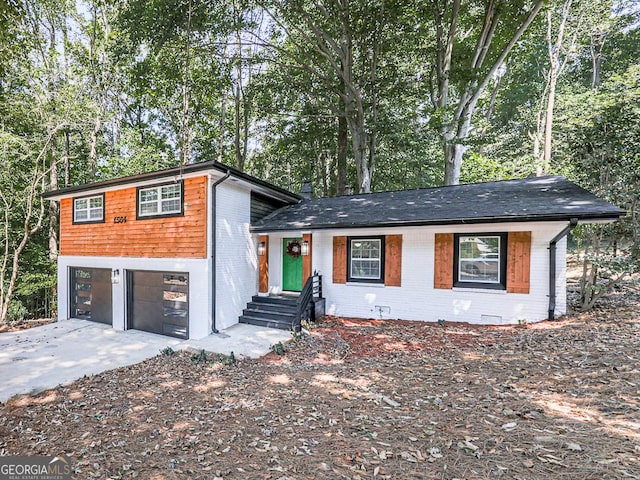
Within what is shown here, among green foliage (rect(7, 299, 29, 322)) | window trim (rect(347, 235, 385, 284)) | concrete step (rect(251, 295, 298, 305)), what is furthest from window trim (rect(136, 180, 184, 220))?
green foliage (rect(7, 299, 29, 322))

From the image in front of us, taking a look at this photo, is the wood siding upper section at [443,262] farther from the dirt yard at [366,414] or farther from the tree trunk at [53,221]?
the tree trunk at [53,221]

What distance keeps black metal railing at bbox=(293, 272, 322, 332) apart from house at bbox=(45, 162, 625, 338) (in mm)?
118

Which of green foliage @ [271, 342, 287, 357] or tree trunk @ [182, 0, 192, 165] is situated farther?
tree trunk @ [182, 0, 192, 165]

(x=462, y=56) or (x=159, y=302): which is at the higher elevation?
(x=462, y=56)

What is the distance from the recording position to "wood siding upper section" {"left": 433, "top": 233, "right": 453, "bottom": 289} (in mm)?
7984

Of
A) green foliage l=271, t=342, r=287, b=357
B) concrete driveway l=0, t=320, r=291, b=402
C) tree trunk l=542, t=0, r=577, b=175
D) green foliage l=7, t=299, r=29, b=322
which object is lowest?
green foliage l=7, t=299, r=29, b=322

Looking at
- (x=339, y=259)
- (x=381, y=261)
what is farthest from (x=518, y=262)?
(x=339, y=259)

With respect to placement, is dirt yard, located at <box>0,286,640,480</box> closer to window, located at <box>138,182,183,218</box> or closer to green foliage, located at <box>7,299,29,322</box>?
window, located at <box>138,182,183,218</box>

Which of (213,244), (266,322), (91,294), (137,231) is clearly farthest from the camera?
(91,294)

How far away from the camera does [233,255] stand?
349 inches

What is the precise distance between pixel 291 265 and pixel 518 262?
20.9ft

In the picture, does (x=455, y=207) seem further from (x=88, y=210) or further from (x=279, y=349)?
(x=88, y=210)

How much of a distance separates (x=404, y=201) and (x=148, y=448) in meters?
8.46

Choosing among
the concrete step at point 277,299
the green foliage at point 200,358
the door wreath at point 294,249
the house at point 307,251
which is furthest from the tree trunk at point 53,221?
the green foliage at point 200,358
